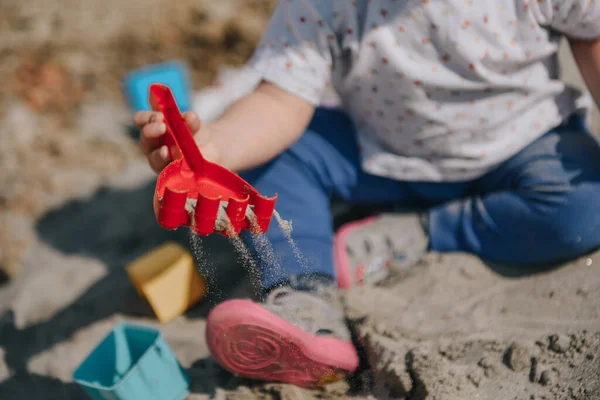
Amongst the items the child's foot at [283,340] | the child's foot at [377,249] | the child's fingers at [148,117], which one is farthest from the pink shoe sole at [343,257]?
the child's fingers at [148,117]

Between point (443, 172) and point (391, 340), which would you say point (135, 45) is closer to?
point (443, 172)

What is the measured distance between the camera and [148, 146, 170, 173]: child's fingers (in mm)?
862

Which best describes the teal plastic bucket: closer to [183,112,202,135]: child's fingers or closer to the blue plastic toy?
[183,112,202,135]: child's fingers

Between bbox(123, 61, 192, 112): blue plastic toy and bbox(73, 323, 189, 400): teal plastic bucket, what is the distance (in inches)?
35.2

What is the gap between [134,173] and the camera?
155 centimetres

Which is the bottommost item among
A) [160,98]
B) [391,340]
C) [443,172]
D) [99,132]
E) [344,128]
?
[391,340]

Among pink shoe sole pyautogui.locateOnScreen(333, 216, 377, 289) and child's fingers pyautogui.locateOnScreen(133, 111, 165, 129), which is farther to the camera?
pink shoe sole pyautogui.locateOnScreen(333, 216, 377, 289)

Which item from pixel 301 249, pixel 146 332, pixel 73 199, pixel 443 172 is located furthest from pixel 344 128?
pixel 73 199

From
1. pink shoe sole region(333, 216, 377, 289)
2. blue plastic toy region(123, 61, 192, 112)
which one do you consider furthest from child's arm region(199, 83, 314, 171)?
blue plastic toy region(123, 61, 192, 112)

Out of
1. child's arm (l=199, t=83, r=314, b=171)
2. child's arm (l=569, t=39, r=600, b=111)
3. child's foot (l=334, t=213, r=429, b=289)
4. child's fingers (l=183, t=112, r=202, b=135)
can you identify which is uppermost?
child's fingers (l=183, t=112, r=202, b=135)

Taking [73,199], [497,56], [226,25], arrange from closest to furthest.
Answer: [497,56] → [73,199] → [226,25]

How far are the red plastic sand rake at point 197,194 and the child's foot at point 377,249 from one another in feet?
1.27

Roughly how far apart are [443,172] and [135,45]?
4.04ft

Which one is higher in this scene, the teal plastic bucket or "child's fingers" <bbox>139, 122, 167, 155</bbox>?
"child's fingers" <bbox>139, 122, 167, 155</bbox>
